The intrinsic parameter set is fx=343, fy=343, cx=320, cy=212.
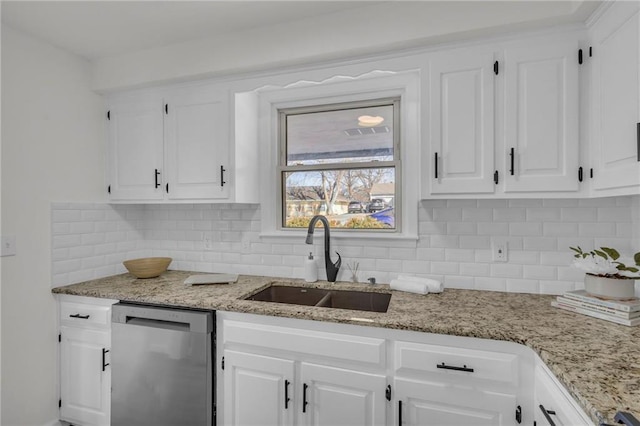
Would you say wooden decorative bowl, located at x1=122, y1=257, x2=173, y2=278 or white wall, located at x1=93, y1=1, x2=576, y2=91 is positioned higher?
white wall, located at x1=93, y1=1, x2=576, y2=91

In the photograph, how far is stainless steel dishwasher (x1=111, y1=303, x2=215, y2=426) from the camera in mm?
1806

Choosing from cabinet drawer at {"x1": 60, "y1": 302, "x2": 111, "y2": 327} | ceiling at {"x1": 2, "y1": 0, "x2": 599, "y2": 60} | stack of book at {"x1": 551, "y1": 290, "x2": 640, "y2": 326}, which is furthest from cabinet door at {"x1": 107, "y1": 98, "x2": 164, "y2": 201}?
stack of book at {"x1": 551, "y1": 290, "x2": 640, "y2": 326}

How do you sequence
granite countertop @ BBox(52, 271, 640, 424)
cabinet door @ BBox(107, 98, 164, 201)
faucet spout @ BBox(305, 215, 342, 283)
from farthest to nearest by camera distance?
cabinet door @ BBox(107, 98, 164, 201), faucet spout @ BBox(305, 215, 342, 283), granite countertop @ BBox(52, 271, 640, 424)

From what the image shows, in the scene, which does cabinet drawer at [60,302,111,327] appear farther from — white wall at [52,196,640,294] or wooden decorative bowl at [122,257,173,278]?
wooden decorative bowl at [122,257,173,278]

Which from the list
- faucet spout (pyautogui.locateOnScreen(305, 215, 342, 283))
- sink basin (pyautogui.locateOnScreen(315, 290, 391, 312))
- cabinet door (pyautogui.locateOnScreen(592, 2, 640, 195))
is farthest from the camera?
faucet spout (pyautogui.locateOnScreen(305, 215, 342, 283))

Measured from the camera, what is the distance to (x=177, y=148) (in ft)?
7.73

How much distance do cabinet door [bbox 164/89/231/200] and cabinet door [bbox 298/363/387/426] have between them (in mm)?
1249

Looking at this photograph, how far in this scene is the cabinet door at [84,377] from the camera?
2.07m

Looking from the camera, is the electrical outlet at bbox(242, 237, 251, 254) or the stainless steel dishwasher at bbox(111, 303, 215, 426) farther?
the electrical outlet at bbox(242, 237, 251, 254)

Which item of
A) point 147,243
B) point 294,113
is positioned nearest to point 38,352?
point 147,243

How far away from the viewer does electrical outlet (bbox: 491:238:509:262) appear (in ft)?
6.51

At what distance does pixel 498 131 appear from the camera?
1746 mm

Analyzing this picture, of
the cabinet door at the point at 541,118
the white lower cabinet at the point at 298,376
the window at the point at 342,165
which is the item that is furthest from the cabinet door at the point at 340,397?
the cabinet door at the point at 541,118

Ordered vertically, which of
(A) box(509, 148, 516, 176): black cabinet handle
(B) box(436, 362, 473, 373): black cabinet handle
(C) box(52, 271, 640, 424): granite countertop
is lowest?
(B) box(436, 362, 473, 373): black cabinet handle
